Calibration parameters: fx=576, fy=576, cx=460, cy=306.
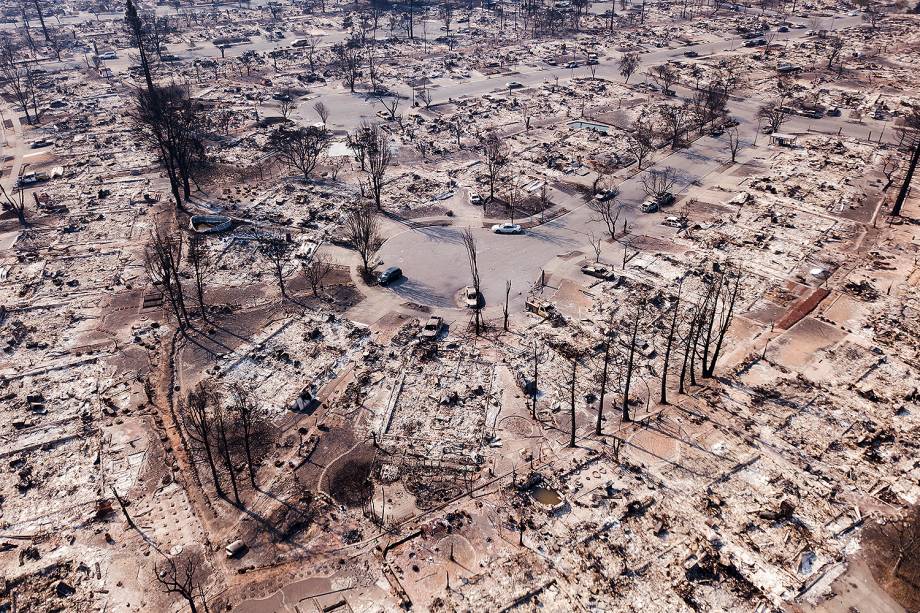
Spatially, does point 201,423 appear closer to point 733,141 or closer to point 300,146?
point 300,146

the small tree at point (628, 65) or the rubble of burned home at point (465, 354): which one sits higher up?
the small tree at point (628, 65)

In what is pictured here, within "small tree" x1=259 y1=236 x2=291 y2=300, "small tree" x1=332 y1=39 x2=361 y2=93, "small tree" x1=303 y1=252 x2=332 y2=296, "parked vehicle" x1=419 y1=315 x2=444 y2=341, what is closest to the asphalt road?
"parked vehicle" x1=419 y1=315 x2=444 y2=341

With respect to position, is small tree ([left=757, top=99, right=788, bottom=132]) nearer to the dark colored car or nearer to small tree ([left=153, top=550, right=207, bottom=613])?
the dark colored car

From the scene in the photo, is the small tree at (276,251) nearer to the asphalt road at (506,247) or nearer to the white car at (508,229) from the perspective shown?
the asphalt road at (506,247)

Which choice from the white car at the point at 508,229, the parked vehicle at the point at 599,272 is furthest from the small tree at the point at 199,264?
the parked vehicle at the point at 599,272

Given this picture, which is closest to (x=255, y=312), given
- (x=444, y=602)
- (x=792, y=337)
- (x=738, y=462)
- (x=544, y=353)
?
(x=544, y=353)

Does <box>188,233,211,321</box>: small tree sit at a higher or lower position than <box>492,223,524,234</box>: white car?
lower

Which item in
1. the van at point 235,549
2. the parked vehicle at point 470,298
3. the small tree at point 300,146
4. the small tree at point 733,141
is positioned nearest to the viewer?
the van at point 235,549
